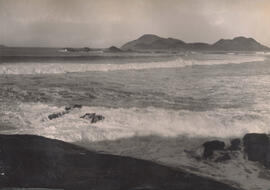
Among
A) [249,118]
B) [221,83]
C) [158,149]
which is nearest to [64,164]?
[158,149]

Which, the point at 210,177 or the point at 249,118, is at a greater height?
the point at 249,118

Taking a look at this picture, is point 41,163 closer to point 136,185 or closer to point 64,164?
point 64,164

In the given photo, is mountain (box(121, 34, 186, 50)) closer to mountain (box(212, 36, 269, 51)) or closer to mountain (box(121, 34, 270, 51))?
mountain (box(121, 34, 270, 51))

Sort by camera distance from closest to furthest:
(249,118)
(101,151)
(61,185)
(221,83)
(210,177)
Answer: (61,185) → (210,177) → (101,151) → (249,118) → (221,83)

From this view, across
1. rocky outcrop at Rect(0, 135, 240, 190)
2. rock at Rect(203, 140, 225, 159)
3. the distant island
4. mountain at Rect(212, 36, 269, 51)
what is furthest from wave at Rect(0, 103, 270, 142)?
mountain at Rect(212, 36, 269, 51)

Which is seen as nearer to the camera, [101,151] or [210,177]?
[210,177]

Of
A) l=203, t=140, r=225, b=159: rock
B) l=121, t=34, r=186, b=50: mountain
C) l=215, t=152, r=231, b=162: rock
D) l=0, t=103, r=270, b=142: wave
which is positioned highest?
l=121, t=34, r=186, b=50: mountain

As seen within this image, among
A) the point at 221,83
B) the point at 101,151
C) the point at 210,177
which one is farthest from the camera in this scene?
the point at 221,83
